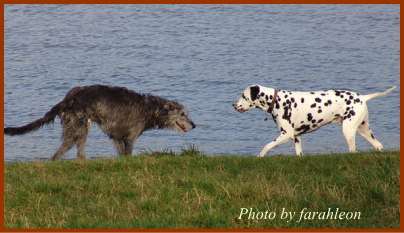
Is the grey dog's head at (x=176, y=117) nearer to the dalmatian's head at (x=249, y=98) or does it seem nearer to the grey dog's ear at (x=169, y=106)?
the grey dog's ear at (x=169, y=106)

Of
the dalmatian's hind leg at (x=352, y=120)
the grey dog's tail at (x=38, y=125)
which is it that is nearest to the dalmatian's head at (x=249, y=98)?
the dalmatian's hind leg at (x=352, y=120)

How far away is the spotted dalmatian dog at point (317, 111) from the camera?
52.8 ft

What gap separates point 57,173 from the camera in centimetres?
1385

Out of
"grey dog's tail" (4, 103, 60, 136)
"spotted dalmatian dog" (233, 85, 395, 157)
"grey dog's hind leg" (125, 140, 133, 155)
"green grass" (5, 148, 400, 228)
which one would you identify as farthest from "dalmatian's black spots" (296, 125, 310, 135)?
"grey dog's tail" (4, 103, 60, 136)

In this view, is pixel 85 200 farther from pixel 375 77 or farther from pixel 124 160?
pixel 375 77

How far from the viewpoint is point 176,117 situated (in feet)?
59.0

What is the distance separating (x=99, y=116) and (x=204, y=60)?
30.5 ft

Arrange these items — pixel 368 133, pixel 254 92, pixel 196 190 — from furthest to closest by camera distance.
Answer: pixel 254 92 → pixel 368 133 → pixel 196 190

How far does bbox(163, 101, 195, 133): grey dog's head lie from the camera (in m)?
17.8

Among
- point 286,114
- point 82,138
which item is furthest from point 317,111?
point 82,138

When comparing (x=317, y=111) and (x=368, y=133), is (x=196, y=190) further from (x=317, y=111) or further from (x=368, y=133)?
(x=368, y=133)

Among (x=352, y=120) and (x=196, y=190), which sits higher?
(x=352, y=120)

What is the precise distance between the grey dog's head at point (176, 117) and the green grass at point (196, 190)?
10.6 feet

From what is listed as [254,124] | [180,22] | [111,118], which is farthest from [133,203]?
[180,22]
